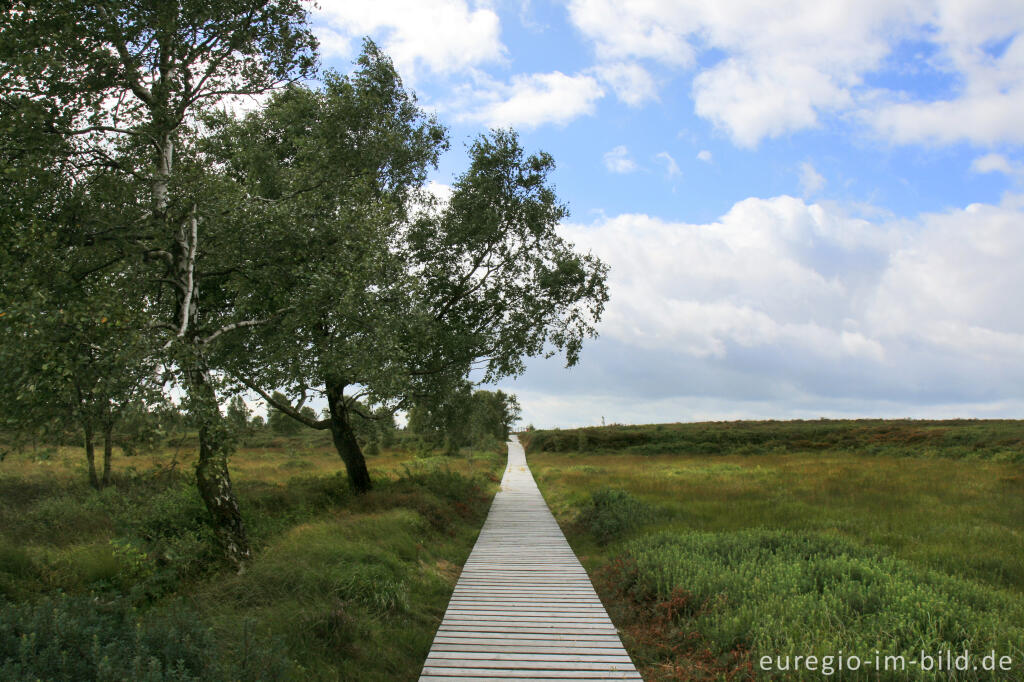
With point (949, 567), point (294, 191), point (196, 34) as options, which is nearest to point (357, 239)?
point (294, 191)

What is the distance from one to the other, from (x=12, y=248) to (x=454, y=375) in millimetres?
11669

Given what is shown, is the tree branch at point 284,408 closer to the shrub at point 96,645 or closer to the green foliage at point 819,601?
the shrub at point 96,645

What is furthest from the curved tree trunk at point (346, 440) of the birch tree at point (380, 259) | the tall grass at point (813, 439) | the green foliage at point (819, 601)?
the tall grass at point (813, 439)

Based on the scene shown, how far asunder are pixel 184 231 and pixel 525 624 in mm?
9088

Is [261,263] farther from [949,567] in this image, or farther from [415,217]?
[949,567]

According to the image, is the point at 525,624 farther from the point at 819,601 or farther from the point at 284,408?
the point at 284,408

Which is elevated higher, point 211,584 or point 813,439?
point 211,584

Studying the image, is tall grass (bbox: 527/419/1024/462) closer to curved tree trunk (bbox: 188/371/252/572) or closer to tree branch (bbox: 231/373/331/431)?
tree branch (bbox: 231/373/331/431)

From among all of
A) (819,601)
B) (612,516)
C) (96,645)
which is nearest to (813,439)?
(612,516)

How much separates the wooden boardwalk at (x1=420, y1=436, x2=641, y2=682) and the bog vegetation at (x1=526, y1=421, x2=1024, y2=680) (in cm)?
46

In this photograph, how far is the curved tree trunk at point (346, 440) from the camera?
60.6 ft

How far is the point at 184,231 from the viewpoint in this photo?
10.8 m

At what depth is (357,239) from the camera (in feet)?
39.8

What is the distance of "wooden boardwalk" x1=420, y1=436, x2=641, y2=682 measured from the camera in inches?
275
